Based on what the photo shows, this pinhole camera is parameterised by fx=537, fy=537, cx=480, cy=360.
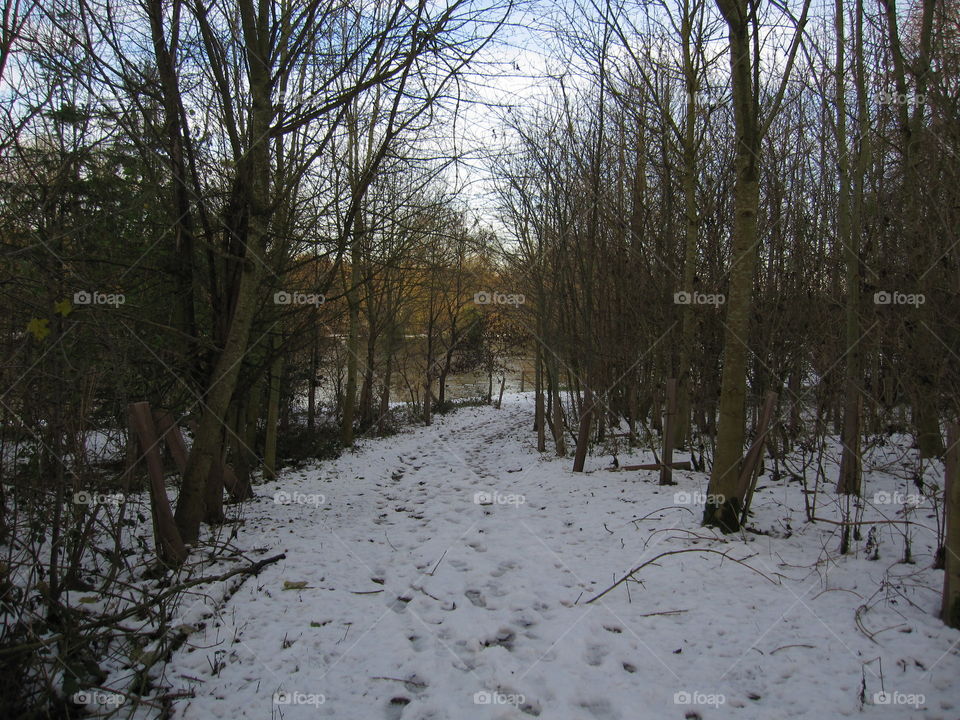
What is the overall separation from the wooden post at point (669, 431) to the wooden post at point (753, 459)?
5.50 ft

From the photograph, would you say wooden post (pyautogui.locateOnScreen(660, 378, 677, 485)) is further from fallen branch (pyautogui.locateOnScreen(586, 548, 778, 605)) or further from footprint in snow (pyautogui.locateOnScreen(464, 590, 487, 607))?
footprint in snow (pyautogui.locateOnScreen(464, 590, 487, 607))

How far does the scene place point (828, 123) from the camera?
9.48m

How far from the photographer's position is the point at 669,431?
744 centimetres

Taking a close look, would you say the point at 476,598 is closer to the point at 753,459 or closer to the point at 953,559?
the point at 753,459

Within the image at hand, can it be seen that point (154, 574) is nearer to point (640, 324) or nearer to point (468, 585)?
point (468, 585)

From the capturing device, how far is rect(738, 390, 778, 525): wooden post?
5127 millimetres

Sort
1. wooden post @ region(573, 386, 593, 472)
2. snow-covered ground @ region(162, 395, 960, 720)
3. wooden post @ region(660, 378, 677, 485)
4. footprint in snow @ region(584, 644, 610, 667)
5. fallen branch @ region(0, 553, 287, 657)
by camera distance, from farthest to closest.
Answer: wooden post @ region(573, 386, 593, 472)
wooden post @ region(660, 378, 677, 485)
footprint in snow @ region(584, 644, 610, 667)
snow-covered ground @ region(162, 395, 960, 720)
fallen branch @ region(0, 553, 287, 657)

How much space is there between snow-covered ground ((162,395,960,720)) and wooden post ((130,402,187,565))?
0.78m

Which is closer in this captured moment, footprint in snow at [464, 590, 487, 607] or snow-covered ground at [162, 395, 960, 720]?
snow-covered ground at [162, 395, 960, 720]

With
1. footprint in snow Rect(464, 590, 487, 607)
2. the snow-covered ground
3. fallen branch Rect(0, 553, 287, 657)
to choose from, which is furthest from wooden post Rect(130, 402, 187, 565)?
footprint in snow Rect(464, 590, 487, 607)

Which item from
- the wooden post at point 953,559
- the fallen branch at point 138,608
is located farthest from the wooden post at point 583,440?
the wooden post at point 953,559

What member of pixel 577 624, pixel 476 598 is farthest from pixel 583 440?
pixel 577 624

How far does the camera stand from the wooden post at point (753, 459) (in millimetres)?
5127

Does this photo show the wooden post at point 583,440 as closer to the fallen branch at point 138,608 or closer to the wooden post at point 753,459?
the wooden post at point 753,459
